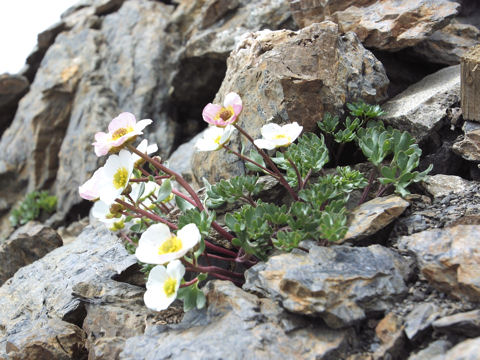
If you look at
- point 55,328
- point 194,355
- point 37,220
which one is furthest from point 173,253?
point 37,220

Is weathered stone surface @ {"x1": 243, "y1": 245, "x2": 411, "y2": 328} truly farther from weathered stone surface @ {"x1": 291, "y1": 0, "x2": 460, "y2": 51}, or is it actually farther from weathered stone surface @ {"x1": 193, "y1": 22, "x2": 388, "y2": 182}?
weathered stone surface @ {"x1": 291, "y1": 0, "x2": 460, "y2": 51}

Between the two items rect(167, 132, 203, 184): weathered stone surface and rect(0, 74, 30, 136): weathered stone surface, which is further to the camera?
rect(0, 74, 30, 136): weathered stone surface

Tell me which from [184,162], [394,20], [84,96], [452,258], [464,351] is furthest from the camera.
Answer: [84,96]

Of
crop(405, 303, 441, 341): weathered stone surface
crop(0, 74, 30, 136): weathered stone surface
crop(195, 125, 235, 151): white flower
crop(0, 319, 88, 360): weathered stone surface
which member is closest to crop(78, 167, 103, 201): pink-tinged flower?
crop(195, 125, 235, 151): white flower

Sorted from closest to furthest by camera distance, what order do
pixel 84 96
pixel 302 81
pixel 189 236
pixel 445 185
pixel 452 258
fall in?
pixel 452 258
pixel 189 236
pixel 445 185
pixel 302 81
pixel 84 96

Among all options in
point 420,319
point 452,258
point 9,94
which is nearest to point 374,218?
point 452,258

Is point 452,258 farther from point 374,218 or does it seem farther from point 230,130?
point 230,130
